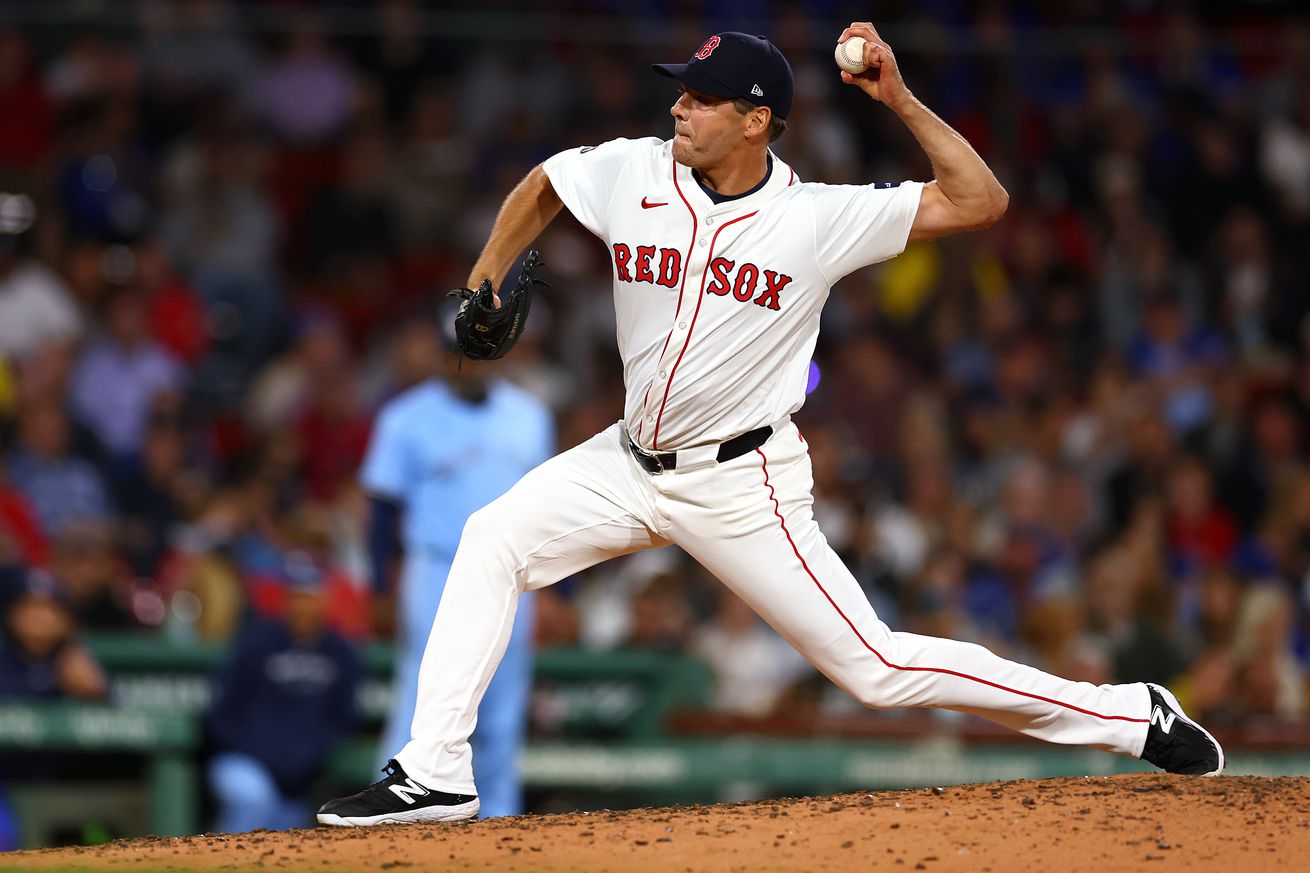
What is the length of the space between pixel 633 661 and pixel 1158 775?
333 cm

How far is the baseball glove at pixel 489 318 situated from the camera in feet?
16.0

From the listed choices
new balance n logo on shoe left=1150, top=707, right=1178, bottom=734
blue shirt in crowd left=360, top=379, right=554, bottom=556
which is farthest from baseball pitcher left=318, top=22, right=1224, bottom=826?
blue shirt in crowd left=360, top=379, right=554, bottom=556

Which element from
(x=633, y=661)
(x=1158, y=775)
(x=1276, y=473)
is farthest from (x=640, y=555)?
(x=1158, y=775)

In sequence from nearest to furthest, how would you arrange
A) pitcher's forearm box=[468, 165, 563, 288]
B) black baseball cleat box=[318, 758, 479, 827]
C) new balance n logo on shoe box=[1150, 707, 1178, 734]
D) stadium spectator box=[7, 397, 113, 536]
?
black baseball cleat box=[318, 758, 479, 827] → pitcher's forearm box=[468, 165, 563, 288] → new balance n logo on shoe box=[1150, 707, 1178, 734] → stadium spectator box=[7, 397, 113, 536]

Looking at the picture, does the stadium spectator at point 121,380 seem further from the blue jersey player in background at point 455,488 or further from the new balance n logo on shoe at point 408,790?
the new balance n logo on shoe at point 408,790

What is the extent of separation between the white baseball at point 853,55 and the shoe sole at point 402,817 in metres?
2.02

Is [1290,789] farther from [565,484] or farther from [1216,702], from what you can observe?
[1216,702]

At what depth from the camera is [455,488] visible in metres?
7.43

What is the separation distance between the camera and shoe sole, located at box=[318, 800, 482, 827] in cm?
476

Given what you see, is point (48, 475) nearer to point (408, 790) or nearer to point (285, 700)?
point (285, 700)

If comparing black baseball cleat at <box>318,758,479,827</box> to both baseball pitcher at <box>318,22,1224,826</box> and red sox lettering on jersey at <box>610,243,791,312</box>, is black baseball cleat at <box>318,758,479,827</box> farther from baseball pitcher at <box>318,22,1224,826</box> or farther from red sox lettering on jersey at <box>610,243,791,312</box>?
red sox lettering on jersey at <box>610,243,791,312</box>

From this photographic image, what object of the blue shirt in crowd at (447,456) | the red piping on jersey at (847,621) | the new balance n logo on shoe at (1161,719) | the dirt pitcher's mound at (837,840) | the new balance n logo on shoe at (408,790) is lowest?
the dirt pitcher's mound at (837,840)

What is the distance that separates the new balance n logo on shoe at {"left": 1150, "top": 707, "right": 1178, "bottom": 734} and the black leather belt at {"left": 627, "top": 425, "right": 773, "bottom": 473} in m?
1.29

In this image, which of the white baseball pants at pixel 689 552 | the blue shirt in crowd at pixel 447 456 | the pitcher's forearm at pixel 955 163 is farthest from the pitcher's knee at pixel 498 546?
the blue shirt in crowd at pixel 447 456
